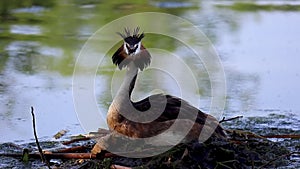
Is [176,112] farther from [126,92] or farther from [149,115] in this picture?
[126,92]

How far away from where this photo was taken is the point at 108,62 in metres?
9.70

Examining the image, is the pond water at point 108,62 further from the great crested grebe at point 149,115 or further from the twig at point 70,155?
the great crested grebe at point 149,115

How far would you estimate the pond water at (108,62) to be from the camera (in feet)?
25.8

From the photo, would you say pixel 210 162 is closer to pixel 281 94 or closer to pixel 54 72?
pixel 281 94

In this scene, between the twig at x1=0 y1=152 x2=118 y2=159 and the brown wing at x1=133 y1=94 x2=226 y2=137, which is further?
the brown wing at x1=133 y1=94 x2=226 y2=137

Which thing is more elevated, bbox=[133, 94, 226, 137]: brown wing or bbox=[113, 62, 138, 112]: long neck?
bbox=[113, 62, 138, 112]: long neck

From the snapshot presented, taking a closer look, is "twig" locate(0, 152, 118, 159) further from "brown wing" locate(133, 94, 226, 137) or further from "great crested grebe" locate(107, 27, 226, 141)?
"brown wing" locate(133, 94, 226, 137)

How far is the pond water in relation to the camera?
786cm

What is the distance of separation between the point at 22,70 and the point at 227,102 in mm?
2636

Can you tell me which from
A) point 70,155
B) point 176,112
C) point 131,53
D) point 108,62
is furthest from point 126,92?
point 108,62

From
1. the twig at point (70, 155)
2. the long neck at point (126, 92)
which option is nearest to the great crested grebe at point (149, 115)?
the long neck at point (126, 92)

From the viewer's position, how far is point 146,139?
5.89 metres

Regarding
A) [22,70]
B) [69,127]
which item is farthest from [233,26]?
[69,127]

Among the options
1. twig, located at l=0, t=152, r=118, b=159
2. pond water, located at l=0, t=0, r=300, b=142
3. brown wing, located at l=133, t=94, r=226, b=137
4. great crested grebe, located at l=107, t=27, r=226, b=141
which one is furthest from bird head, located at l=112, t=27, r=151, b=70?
pond water, located at l=0, t=0, r=300, b=142
